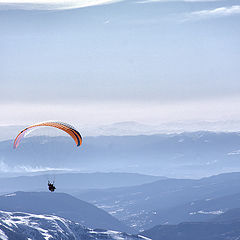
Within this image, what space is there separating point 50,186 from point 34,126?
21.1m

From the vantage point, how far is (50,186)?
192m

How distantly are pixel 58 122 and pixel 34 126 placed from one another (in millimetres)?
11004

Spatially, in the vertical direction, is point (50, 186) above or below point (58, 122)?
below

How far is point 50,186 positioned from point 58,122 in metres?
22.7

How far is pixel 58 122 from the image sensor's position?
198 m

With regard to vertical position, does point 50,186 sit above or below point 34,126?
below

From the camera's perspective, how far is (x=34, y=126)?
622 ft
